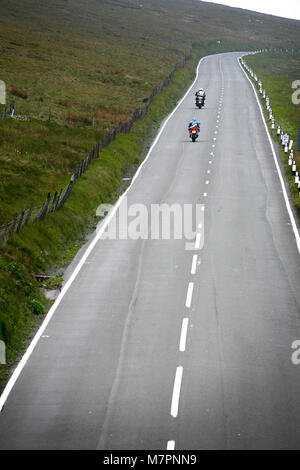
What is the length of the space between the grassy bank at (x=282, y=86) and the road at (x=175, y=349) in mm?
8267

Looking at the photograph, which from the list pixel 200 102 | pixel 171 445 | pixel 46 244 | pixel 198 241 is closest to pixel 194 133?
pixel 200 102

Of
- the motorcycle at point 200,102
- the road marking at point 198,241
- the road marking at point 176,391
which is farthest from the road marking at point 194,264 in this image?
the motorcycle at point 200,102

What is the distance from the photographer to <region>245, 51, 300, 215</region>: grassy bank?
146 feet

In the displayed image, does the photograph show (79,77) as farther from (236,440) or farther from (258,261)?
(236,440)

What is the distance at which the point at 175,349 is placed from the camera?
16.7 meters

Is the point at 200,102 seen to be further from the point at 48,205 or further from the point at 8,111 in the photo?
the point at 48,205

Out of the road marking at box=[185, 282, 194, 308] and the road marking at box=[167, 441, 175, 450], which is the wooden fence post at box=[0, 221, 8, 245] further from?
the road marking at box=[167, 441, 175, 450]

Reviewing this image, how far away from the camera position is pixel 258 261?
78.0ft

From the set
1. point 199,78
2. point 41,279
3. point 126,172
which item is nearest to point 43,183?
point 126,172

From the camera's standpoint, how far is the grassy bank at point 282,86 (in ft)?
146

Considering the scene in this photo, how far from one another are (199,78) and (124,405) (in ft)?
270

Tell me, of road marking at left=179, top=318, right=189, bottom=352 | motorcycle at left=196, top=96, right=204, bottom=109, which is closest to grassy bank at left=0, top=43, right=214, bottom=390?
road marking at left=179, top=318, right=189, bottom=352

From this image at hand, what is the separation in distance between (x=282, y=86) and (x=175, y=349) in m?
77.3
